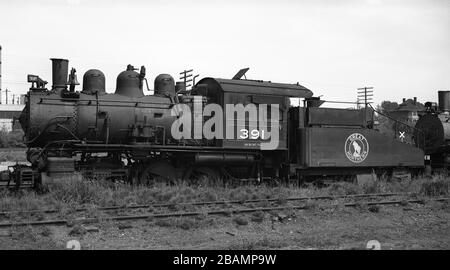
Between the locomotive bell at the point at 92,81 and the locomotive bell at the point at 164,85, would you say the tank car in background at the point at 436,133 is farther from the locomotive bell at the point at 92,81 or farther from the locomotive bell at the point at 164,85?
the locomotive bell at the point at 92,81

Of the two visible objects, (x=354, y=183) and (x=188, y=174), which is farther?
(x=354, y=183)

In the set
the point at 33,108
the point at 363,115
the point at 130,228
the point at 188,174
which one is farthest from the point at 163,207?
the point at 363,115

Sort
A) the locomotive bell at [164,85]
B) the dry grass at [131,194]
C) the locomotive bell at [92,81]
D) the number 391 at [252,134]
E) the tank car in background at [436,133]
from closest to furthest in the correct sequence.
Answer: the dry grass at [131,194]
the locomotive bell at [92,81]
the number 391 at [252,134]
the locomotive bell at [164,85]
the tank car in background at [436,133]

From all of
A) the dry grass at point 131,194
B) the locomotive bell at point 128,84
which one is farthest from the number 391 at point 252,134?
the locomotive bell at point 128,84

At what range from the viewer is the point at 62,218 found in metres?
8.55

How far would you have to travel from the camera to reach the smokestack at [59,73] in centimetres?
1159

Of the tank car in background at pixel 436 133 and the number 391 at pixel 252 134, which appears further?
the tank car in background at pixel 436 133

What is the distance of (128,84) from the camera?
12.2 metres

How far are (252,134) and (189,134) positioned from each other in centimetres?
175

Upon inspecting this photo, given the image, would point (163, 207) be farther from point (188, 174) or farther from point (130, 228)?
point (188, 174)

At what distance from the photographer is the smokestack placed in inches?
456

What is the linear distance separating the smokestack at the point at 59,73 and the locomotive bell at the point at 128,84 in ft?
4.40

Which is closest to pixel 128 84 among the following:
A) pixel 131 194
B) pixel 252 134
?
pixel 131 194
